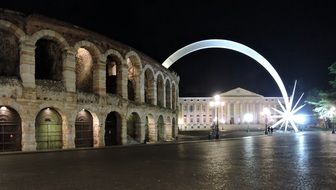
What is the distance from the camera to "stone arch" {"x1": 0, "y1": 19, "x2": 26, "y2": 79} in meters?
28.4

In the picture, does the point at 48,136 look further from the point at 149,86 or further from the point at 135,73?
the point at 149,86

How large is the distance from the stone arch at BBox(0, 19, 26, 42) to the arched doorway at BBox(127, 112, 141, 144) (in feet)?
49.8

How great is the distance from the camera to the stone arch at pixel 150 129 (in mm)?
43484

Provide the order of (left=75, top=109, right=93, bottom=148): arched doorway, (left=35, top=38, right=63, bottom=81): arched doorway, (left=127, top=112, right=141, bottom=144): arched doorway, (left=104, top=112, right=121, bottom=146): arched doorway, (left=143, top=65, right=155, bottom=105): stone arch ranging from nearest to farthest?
(left=35, top=38, right=63, bottom=81): arched doorway → (left=75, top=109, right=93, bottom=148): arched doorway → (left=104, top=112, right=121, bottom=146): arched doorway → (left=127, top=112, right=141, bottom=144): arched doorway → (left=143, top=65, right=155, bottom=105): stone arch

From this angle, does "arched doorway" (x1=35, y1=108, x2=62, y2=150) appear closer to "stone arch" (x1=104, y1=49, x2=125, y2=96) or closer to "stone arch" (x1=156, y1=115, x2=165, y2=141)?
"stone arch" (x1=104, y1=49, x2=125, y2=96)

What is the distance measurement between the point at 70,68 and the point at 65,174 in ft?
59.3

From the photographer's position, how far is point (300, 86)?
12938cm

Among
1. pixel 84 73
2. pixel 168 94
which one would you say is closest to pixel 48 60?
pixel 84 73

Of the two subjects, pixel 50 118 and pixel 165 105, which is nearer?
pixel 50 118

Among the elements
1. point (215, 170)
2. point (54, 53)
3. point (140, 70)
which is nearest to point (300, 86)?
point (140, 70)

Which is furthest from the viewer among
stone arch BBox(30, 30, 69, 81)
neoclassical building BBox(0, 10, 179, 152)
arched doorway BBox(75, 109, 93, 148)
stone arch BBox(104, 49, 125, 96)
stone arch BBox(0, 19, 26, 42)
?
stone arch BBox(104, 49, 125, 96)

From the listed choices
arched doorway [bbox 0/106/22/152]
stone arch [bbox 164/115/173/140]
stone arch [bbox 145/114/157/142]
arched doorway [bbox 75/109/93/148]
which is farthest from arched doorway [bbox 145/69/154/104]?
arched doorway [bbox 0/106/22/152]

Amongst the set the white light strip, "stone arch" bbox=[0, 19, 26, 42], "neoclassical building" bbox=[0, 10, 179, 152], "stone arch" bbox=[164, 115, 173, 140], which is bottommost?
"stone arch" bbox=[164, 115, 173, 140]

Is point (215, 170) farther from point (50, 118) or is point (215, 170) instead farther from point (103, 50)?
point (103, 50)
